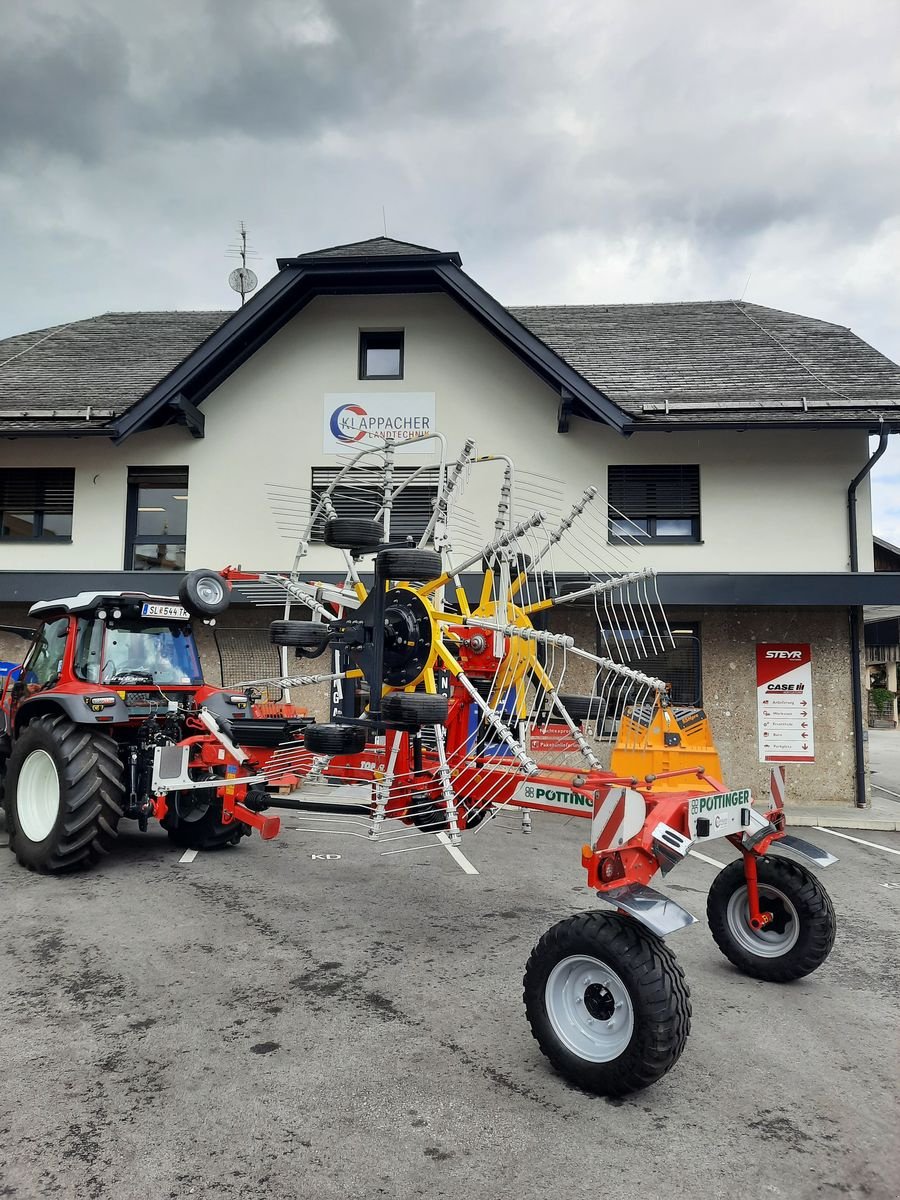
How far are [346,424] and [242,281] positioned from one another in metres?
7.34

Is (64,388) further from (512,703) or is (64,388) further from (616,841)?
(616,841)

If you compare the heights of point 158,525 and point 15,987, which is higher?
point 158,525

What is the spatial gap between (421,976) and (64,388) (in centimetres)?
1234

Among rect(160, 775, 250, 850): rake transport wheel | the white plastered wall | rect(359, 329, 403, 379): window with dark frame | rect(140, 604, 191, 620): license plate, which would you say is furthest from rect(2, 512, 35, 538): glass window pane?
rect(160, 775, 250, 850): rake transport wheel

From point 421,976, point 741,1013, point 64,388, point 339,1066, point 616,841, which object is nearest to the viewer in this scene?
point 339,1066

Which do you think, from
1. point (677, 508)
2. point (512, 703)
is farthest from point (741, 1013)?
point (677, 508)

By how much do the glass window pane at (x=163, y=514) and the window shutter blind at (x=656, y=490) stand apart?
6742mm

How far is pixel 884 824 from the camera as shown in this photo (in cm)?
1055

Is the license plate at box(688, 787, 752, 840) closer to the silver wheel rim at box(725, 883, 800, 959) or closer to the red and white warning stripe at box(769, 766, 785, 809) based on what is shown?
the red and white warning stripe at box(769, 766, 785, 809)

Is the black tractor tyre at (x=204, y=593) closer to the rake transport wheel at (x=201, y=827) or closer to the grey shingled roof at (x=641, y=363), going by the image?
the rake transport wheel at (x=201, y=827)

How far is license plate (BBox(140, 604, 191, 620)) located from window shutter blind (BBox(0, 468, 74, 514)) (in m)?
6.55

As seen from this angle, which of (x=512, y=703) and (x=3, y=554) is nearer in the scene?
(x=512, y=703)

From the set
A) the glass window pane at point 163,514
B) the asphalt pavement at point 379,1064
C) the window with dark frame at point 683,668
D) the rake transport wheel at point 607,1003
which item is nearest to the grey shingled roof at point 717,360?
the window with dark frame at point 683,668

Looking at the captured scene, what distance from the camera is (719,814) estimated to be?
4316mm
